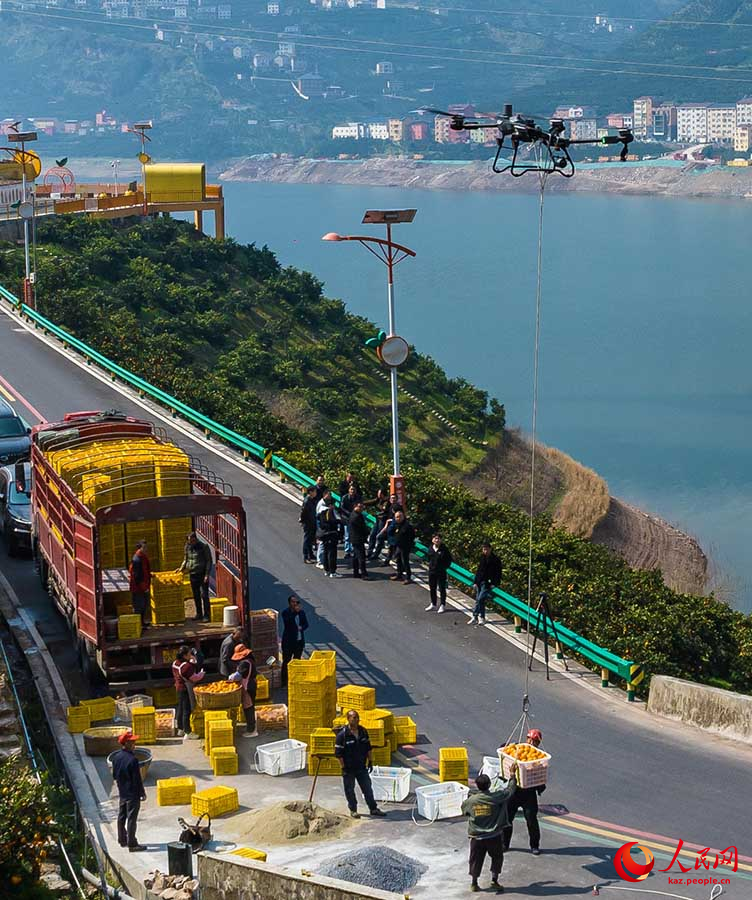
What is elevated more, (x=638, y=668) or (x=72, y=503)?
(x=72, y=503)

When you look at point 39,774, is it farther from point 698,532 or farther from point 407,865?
point 698,532

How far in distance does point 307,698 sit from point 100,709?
2.89 metres

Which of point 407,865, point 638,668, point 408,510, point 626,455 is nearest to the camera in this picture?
point 407,865

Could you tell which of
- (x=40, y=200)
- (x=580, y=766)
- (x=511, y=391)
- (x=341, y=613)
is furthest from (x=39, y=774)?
(x=511, y=391)

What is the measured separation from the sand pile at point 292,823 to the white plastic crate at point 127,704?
3.58 metres

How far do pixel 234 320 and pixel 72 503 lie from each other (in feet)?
142

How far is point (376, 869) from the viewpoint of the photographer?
14.9 metres

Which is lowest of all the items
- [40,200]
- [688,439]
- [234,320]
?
[688,439]

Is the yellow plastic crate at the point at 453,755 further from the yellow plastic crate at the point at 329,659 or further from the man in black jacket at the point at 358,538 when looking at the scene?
the man in black jacket at the point at 358,538

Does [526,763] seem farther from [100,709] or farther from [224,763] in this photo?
[100,709]

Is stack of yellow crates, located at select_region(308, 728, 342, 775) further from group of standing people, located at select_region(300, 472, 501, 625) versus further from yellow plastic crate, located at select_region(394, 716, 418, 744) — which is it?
group of standing people, located at select_region(300, 472, 501, 625)

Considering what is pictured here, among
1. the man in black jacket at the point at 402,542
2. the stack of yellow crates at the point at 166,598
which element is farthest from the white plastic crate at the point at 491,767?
the man in black jacket at the point at 402,542

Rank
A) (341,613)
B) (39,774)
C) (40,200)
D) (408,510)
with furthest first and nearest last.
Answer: (40,200), (408,510), (341,613), (39,774)

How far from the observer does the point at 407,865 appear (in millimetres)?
15227
